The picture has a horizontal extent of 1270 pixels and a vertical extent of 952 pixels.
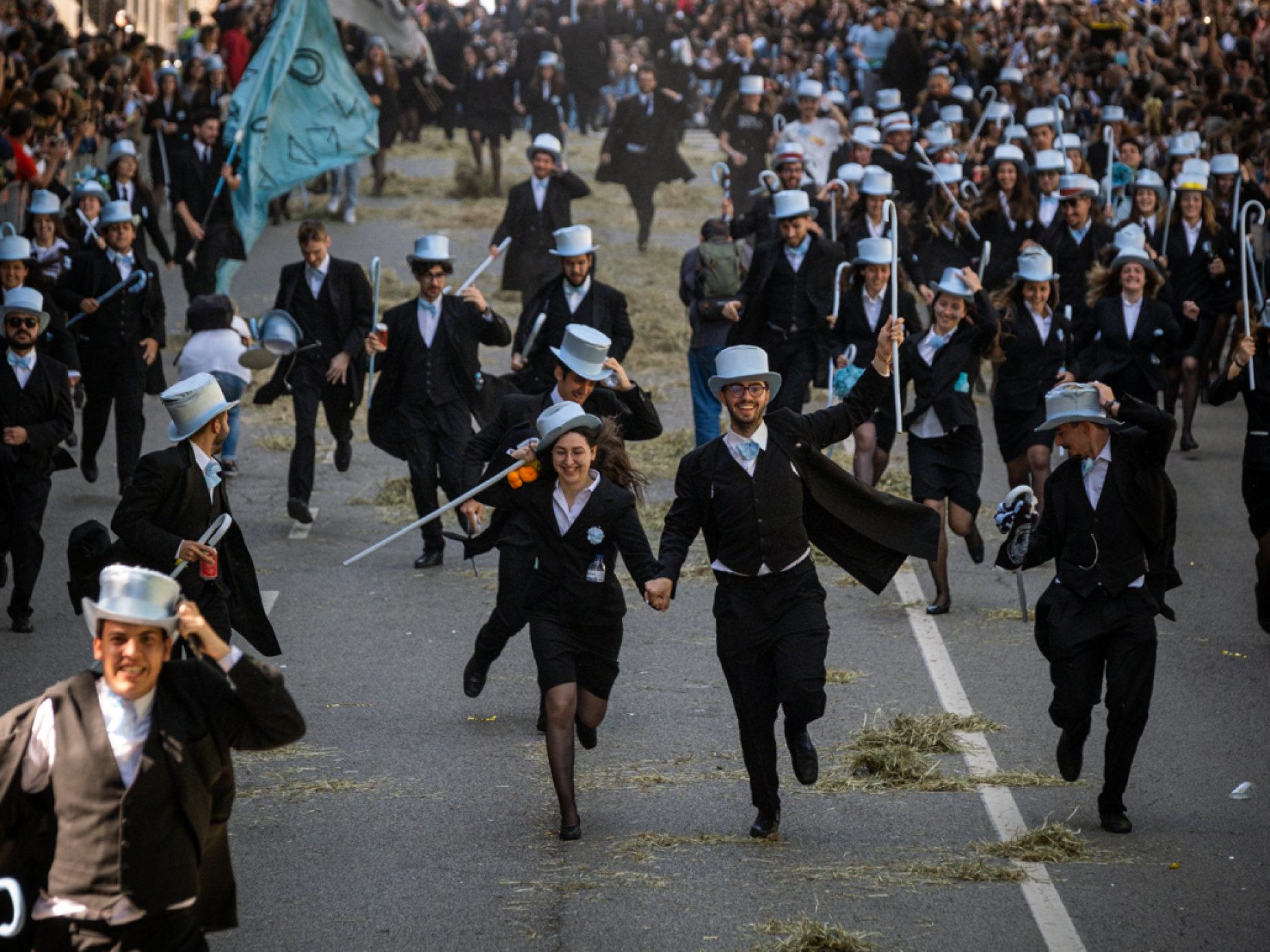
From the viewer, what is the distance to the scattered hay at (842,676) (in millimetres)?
9477

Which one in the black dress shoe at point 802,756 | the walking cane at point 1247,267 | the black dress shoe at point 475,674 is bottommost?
the black dress shoe at point 475,674

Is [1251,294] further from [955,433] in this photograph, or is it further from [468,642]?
[468,642]

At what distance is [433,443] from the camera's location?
12.1 m

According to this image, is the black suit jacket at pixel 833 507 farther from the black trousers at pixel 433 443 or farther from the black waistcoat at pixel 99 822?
the black trousers at pixel 433 443

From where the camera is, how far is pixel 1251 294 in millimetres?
15812

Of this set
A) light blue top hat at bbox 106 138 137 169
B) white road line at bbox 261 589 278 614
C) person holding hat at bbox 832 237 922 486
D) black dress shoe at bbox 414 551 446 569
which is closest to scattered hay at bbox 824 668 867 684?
person holding hat at bbox 832 237 922 486

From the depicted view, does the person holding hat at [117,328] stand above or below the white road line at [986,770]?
above

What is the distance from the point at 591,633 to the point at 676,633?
3.11m

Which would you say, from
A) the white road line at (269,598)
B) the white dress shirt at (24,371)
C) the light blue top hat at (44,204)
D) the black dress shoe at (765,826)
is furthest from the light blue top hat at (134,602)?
the light blue top hat at (44,204)

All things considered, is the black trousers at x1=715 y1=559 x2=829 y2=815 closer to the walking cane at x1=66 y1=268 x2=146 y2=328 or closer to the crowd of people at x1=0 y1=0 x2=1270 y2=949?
the crowd of people at x1=0 y1=0 x2=1270 y2=949

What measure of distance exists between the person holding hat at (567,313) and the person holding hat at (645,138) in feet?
37.0

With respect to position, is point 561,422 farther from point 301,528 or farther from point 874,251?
point 301,528

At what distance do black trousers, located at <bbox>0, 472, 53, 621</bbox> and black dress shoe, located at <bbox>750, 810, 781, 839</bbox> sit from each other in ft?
16.8

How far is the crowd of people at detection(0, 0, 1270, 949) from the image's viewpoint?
7188mm
